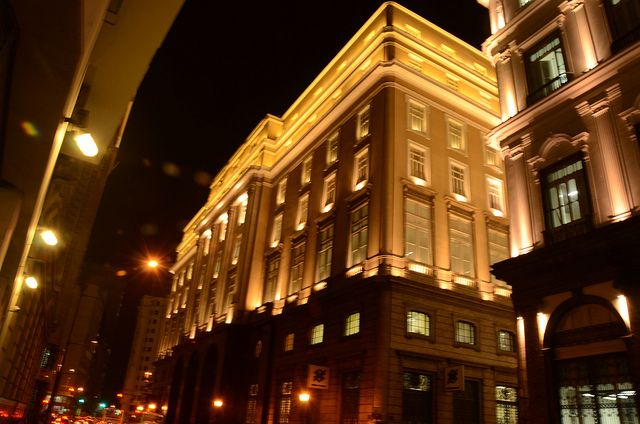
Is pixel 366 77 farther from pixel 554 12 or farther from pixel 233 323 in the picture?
pixel 233 323

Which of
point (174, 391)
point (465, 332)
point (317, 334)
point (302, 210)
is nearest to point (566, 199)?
point (465, 332)

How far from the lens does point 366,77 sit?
3634 cm

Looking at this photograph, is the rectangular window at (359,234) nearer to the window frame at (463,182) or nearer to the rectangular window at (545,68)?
the window frame at (463,182)

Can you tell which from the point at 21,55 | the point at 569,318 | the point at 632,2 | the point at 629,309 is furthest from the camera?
the point at 632,2

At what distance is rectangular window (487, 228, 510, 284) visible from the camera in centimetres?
3427

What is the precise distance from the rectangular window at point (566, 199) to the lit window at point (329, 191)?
20.9 meters

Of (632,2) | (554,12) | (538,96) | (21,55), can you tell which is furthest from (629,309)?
(21,55)

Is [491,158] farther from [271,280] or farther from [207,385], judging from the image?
[207,385]

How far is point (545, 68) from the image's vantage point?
2084 centimetres

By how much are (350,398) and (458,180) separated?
1694cm

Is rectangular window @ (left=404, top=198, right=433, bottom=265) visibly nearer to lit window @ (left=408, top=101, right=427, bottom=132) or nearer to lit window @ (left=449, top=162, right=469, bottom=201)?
lit window @ (left=449, top=162, right=469, bottom=201)

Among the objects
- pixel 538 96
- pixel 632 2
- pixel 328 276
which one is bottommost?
pixel 328 276

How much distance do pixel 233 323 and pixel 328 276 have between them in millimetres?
12544

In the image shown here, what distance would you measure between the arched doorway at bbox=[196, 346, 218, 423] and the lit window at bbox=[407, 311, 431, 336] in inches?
901
